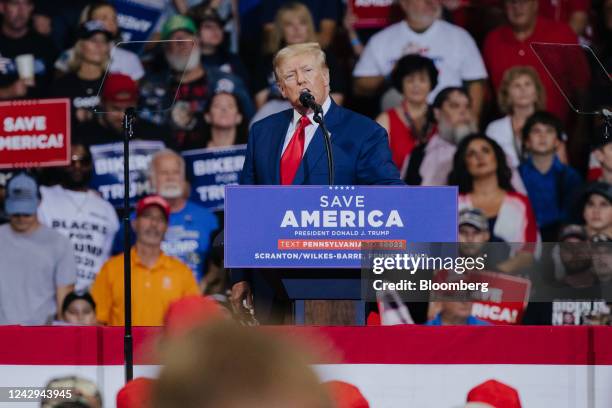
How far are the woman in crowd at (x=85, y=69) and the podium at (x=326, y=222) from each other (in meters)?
4.02

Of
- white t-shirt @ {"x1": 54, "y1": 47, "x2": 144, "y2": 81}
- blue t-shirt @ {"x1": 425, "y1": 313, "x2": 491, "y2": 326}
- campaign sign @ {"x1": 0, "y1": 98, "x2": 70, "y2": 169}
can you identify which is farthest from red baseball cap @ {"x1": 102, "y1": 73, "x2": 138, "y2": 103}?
blue t-shirt @ {"x1": 425, "y1": 313, "x2": 491, "y2": 326}

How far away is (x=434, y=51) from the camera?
7.80 meters

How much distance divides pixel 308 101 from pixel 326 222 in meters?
0.50

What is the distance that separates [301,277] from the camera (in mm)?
4285

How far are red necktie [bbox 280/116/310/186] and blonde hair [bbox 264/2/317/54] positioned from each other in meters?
3.27

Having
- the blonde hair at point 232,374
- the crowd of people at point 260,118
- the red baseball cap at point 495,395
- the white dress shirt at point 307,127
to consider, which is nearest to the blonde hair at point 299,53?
the white dress shirt at point 307,127

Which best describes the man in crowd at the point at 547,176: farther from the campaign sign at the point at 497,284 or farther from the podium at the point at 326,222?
the podium at the point at 326,222

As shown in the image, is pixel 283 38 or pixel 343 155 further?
pixel 283 38

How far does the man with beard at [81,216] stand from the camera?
7.64 m

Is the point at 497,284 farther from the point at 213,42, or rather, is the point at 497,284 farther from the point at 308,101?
the point at 213,42

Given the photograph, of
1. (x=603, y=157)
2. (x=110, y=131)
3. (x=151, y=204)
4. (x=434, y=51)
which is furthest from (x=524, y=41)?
(x=110, y=131)

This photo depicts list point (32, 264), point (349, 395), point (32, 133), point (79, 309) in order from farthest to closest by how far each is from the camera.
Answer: point (32, 264) < point (79, 309) < point (32, 133) < point (349, 395)

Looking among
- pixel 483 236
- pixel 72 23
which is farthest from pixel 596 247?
pixel 72 23

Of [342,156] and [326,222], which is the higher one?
[342,156]
